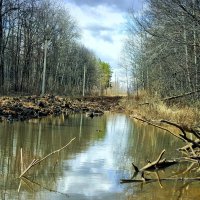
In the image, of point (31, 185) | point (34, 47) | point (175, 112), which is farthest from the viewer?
point (34, 47)

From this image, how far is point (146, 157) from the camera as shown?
32.0 ft

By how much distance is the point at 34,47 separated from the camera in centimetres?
5069

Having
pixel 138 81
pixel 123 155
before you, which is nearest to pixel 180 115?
pixel 123 155

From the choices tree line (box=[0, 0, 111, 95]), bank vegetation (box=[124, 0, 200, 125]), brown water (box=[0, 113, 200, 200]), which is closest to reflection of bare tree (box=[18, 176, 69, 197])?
brown water (box=[0, 113, 200, 200])

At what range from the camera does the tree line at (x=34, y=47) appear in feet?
139

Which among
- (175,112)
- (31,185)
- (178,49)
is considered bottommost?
(31,185)

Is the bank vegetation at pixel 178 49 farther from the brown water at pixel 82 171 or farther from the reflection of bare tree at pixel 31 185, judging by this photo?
the reflection of bare tree at pixel 31 185

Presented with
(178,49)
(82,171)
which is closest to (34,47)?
(178,49)

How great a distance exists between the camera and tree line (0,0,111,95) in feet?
139

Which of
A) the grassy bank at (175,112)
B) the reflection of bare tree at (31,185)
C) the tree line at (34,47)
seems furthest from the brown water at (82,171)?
A: the tree line at (34,47)

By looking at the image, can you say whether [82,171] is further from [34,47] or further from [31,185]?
[34,47]

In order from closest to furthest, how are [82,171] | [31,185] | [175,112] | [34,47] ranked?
[31,185] → [82,171] → [175,112] → [34,47]

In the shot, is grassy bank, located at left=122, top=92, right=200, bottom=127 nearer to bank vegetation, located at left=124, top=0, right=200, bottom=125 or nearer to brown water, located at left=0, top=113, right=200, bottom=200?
bank vegetation, located at left=124, top=0, right=200, bottom=125

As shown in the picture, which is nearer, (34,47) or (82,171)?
(82,171)
